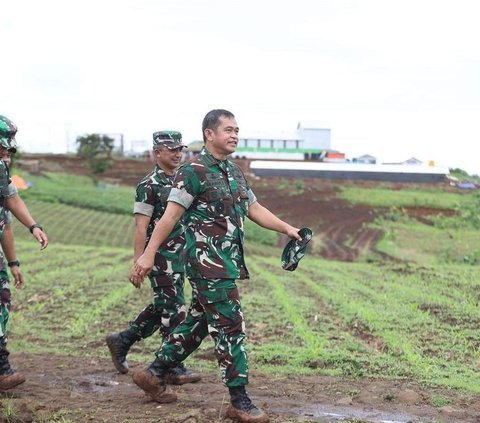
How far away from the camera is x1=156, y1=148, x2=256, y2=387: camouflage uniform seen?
4.73m

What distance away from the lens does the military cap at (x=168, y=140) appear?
5961 millimetres

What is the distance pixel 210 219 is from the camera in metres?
4.79

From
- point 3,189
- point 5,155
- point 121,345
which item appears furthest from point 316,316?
point 5,155

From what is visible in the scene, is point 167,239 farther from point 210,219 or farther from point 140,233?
point 210,219

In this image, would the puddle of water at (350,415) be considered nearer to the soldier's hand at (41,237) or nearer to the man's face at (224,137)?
the man's face at (224,137)

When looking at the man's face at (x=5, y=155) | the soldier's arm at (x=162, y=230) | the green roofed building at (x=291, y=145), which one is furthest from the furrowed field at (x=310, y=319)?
the green roofed building at (x=291, y=145)

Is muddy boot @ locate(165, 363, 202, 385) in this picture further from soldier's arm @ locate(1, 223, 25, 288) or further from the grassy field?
soldier's arm @ locate(1, 223, 25, 288)

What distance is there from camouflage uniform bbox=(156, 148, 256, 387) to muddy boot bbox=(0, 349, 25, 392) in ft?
5.93

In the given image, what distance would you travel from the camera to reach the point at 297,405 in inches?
202

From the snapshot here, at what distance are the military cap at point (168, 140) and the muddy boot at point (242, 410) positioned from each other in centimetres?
210

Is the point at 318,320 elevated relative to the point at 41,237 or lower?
lower

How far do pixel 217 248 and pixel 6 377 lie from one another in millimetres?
2193

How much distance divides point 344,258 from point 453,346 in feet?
58.0

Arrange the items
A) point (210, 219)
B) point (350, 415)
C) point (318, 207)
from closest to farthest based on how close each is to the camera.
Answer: point (210, 219)
point (350, 415)
point (318, 207)
